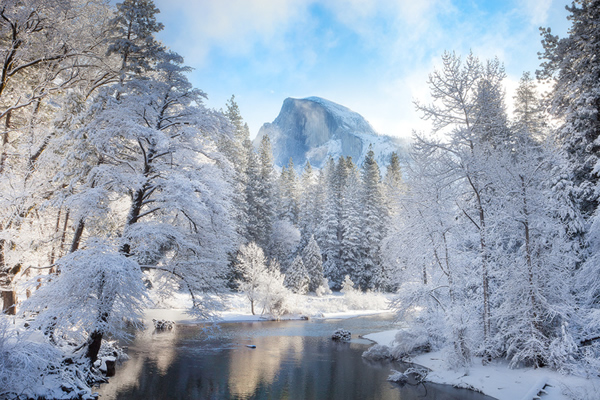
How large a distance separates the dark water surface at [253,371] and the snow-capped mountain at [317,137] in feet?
457

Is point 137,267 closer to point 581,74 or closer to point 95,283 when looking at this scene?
point 95,283

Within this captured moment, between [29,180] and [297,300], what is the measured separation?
2563cm

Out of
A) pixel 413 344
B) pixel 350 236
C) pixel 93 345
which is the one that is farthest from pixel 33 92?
pixel 350 236

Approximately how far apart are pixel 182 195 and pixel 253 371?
27.2ft

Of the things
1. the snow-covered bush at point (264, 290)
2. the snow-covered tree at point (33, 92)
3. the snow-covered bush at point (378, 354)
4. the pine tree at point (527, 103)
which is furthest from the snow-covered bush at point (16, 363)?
the pine tree at point (527, 103)

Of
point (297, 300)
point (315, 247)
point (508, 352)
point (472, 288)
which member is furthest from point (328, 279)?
point (508, 352)

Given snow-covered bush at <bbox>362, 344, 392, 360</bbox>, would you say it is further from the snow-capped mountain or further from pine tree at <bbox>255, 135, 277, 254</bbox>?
the snow-capped mountain

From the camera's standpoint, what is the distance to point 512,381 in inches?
455

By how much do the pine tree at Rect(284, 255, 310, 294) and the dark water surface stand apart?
1421 cm

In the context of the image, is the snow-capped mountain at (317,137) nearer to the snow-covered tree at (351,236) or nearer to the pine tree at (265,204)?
the snow-covered tree at (351,236)

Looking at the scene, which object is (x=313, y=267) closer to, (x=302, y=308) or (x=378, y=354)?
(x=302, y=308)

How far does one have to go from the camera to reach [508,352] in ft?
40.6

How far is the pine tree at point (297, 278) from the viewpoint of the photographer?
118ft

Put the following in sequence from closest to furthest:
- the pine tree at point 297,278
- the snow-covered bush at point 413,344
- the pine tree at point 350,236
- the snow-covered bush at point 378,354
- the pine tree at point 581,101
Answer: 1. the pine tree at point 581,101
2. the snow-covered bush at point 378,354
3. the snow-covered bush at point 413,344
4. the pine tree at point 297,278
5. the pine tree at point 350,236
